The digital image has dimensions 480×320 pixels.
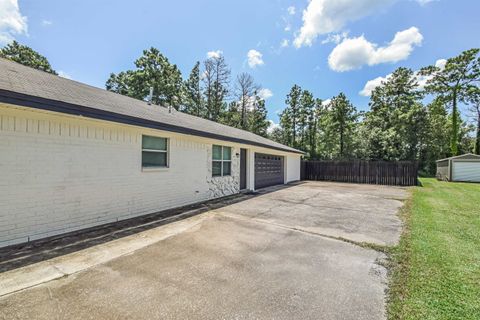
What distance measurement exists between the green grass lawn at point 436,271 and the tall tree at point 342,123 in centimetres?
2277

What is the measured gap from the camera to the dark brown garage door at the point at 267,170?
40.9 feet

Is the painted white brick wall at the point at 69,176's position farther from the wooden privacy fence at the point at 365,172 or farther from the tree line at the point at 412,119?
the tree line at the point at 412,119

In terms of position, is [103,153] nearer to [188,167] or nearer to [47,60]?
[188,167]

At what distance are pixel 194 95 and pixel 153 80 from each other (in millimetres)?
5265

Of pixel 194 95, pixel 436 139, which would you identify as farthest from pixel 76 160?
pixel 436 139

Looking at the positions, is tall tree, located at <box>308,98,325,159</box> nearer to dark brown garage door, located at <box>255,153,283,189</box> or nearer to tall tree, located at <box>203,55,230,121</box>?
tall tree, located at <box>203,55,230,121</box>

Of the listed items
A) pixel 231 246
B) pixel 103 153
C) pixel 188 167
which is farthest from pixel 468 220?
pixel 103 153

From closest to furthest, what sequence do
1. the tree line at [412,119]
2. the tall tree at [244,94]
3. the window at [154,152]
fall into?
the window at [154,152]
the tree line at [412,119]
the tall tree at [244,94]

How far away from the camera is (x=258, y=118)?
102 feet

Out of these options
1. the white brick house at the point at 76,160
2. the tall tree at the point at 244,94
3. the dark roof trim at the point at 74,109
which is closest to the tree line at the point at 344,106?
the tall tree at the point at 244,94

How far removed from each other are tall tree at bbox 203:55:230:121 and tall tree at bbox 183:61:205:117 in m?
1.16

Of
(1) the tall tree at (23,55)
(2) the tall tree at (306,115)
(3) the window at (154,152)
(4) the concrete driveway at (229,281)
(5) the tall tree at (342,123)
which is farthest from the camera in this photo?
(2) the tall tree at (306,115)

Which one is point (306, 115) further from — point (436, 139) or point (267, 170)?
point (267, 170)

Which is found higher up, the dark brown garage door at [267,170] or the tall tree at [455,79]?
the tall tree at [455,79]
